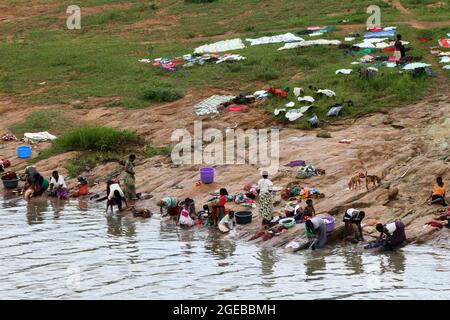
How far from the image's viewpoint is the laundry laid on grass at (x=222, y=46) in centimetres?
3528

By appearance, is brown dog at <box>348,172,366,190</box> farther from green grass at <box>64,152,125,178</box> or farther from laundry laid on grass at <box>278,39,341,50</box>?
laundry laid on grass at <box>278,39,341,50</box>

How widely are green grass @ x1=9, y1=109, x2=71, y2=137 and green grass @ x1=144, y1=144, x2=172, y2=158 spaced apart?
4.18m

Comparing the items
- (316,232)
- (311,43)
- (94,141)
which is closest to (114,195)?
(94,141)

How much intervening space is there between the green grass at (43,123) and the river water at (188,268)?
8745 mm

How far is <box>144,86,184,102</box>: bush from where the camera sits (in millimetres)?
30500

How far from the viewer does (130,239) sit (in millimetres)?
20469

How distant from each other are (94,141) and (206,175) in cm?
537

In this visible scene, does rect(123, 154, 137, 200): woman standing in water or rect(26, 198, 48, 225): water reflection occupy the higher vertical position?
rect(123, 154, 137, 200): woman standing in water

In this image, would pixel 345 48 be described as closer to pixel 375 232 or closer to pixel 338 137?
pixel 338 137

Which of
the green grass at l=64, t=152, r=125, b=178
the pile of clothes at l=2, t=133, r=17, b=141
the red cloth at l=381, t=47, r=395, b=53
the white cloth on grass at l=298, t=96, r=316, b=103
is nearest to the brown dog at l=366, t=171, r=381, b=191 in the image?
the white cloth on grass at l=298, t=96, r=316, b=103

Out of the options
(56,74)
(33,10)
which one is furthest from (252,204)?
(33,10)

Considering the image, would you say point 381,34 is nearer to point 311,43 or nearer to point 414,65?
point 311,43

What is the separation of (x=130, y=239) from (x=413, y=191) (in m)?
6.82

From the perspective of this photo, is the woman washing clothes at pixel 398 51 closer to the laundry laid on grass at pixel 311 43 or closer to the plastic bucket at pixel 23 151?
the laundry laid on grass at pixel 311 43
